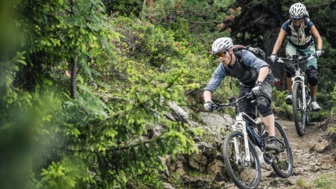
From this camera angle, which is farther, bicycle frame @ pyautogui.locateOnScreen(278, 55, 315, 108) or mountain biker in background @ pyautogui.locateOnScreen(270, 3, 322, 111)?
bicycle frame @ pyautogui.locateOnScreen(278, 55, 315, 108)

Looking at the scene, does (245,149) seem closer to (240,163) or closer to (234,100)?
(240,163)

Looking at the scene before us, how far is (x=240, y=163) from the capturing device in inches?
310

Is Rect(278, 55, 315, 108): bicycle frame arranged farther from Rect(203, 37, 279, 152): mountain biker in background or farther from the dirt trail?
Rect(203, 37, 279, 152): mountain biker in background

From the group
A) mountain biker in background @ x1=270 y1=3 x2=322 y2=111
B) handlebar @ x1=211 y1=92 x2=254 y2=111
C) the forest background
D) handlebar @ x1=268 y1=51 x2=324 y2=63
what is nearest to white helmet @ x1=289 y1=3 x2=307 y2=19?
mountain biker in background @ x1=270 y1=3 x2=322 y2=111

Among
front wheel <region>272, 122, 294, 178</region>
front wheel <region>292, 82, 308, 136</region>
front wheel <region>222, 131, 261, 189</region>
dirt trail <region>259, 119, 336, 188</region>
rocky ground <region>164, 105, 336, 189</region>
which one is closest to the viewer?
front wheel <region>222, 131, 261, 189</region>

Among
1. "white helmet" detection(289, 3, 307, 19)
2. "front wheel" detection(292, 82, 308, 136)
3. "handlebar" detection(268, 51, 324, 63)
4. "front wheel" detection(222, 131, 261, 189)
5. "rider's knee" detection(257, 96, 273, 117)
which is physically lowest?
"front wheel" detection(222, 131, 261, 189)

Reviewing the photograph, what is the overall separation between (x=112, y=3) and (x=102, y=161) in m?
10.5

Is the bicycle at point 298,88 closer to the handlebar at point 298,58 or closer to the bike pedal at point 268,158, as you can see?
the handlebar at point 298,58

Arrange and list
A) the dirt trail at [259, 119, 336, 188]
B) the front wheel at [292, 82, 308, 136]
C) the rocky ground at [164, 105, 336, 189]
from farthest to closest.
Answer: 1. the front wheel at [292, 82, 308, 136]
2. the dirt trail at [259, 119, 336, 188]
3. the rocky ground at [164, 105, 336, 189]

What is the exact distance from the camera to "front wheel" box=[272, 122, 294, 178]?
9070 mm

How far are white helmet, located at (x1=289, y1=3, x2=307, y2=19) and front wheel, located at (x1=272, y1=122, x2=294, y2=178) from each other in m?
2.33

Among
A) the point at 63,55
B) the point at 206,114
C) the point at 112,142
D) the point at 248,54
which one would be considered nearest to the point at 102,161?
the point at 112,142

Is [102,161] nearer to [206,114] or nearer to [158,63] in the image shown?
[206,114]

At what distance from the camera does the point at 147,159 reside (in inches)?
212
